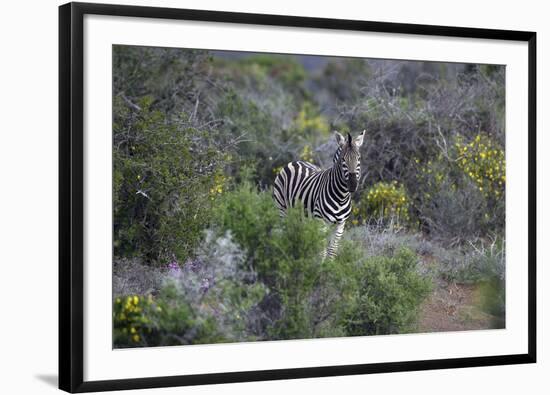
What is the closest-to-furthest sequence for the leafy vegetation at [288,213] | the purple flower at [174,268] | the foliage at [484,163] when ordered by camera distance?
the leafy vegetation at [288,213]
the purple flower at [174,268]
the foliage at [484,163]

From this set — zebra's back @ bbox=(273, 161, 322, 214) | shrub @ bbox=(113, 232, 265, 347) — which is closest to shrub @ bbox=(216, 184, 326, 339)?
shrub @ bbox=(113, 232, 265, 347)

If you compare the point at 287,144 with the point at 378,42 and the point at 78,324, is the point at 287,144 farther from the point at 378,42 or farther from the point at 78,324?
the point at 78,324

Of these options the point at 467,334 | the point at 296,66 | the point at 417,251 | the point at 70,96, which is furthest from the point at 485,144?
the point at 296,66

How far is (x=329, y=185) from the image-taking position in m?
11.1

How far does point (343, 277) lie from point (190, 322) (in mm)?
1589

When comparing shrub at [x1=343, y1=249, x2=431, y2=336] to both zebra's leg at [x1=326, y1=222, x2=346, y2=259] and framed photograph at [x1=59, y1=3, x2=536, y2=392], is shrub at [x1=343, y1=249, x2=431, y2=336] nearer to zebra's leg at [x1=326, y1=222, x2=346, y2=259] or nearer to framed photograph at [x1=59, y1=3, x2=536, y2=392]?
framed photograph at [x1=59, y1=3, x2=536, y2=392]

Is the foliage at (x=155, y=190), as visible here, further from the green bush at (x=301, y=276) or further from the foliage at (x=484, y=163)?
the foliage at (x=484, y=163)

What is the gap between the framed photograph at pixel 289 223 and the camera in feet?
26.1

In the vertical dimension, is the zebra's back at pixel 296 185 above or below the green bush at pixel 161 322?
above

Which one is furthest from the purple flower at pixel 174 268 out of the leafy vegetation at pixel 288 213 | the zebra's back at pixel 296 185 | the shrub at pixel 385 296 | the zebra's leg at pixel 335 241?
the zebra's back at pixel 296 185

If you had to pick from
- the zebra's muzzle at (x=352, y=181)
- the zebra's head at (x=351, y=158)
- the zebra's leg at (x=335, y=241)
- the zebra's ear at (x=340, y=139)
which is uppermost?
the zebra's ear at (x=340, y=139)

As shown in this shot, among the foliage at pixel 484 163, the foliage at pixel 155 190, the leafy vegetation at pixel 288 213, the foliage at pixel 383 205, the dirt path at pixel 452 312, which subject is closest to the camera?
the leafy vegetation at pixel 288 213

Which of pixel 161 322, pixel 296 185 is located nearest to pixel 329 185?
pixel 296 185

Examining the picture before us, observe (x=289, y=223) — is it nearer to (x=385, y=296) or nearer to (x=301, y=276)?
(x=301, y=276)
